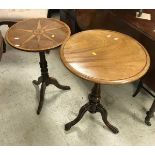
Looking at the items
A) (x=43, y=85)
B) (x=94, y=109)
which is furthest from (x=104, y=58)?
(x=43, y=85)

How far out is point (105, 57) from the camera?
1544 mm

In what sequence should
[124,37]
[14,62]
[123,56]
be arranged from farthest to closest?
[14,62], [124,37], [123,56]

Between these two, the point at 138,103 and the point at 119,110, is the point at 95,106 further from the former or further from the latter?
the point at 138,103

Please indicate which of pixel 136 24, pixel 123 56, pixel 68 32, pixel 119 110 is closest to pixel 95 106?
pixel 119 110

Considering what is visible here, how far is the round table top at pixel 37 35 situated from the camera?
1724 millimetres

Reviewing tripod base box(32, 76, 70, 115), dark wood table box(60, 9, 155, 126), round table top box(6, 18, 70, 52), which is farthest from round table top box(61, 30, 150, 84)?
tripod base box(32, 76, 70, 115)

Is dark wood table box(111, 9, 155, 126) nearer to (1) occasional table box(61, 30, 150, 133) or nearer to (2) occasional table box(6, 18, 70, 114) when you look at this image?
(1) occasional table box(61, 30, 150, 133)

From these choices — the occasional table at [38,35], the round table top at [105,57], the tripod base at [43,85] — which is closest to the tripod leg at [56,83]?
the tripod base at [43,85]

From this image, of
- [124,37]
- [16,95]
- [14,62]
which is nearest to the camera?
[124,37]

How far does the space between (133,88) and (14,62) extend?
64.8 inches

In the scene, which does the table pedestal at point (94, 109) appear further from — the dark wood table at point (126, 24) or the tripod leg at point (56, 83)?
the tripod leg at point (56, 83)

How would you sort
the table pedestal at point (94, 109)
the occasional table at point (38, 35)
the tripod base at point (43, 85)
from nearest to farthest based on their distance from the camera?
the occasional table at point (38, 35) → the table pedestal at point (94, 109) → the tripod base at point (43, 85)

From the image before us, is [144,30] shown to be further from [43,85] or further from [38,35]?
[43,85]

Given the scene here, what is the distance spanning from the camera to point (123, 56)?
1553 millimetres
